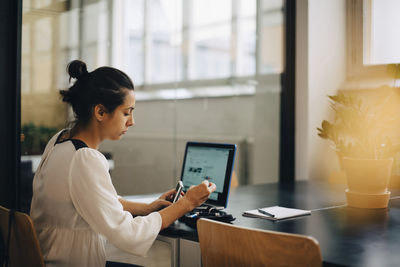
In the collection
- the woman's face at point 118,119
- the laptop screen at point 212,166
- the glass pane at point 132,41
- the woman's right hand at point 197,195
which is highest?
the glass pane at point 132,41

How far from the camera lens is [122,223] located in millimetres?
1404

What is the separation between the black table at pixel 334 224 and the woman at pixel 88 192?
17 cm

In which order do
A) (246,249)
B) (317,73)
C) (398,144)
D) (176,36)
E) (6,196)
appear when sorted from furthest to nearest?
(317,73) < (176,36) < (6,196) < (398,144) < (246,249)

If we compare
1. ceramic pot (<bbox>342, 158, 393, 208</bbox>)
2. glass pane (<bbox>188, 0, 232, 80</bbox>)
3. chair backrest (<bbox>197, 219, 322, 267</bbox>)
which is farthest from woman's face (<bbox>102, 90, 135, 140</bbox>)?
glass pane (<bbox>188, 0, 232, 80</bbox>)

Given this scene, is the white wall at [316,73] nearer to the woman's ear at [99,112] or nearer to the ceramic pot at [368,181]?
the ceramic pot at [368,181]

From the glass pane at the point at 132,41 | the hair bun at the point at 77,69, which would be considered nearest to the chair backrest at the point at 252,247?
the hair bun at the point at 77,69

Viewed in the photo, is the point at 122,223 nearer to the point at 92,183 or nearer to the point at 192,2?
the point at 92,183

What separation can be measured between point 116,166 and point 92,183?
1218 mm

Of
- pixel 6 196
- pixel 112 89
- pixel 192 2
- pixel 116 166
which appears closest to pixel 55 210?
pixel 112 89

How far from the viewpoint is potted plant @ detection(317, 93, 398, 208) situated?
6.02ft

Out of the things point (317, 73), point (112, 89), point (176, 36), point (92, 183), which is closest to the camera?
point (92, 183)

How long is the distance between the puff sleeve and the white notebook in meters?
0.49

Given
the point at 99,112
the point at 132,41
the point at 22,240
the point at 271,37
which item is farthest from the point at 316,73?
the point at 22,240

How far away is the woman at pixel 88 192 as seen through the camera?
1396 millimetres
